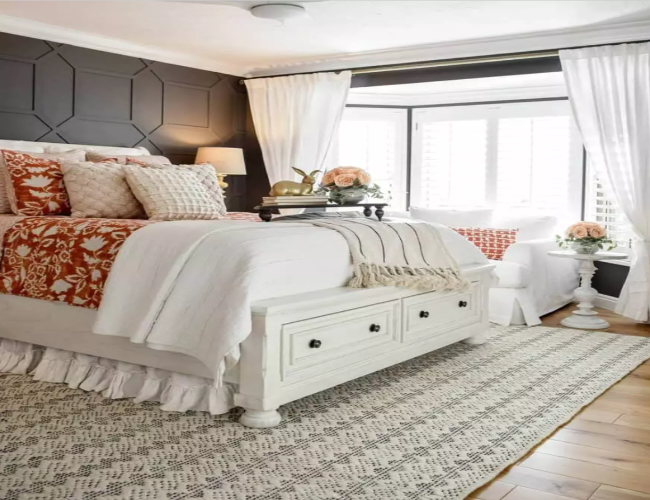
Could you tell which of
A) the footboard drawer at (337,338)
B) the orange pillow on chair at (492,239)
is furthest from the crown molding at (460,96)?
the footboard drawer at (337,338)

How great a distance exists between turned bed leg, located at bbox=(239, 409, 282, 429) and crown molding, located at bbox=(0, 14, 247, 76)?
11.2ft

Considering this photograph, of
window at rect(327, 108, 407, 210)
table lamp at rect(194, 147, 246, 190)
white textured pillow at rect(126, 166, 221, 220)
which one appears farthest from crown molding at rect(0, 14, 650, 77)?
white textured pillow at rect(126, 166, 221, 220)

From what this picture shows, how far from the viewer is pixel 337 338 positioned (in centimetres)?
307

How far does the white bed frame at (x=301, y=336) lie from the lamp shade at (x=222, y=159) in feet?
8.48

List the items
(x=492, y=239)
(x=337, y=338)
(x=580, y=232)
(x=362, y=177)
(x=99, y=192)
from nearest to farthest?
1. (x=337, y=338)
2. (x=99, y=192)
3. (x=362, y=177)
4. (x=580, y=232)
5. (x=492, y=239)

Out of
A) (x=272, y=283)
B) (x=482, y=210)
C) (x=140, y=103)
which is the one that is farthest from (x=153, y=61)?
(x=272, y=283)

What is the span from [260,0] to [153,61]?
5.80 feet

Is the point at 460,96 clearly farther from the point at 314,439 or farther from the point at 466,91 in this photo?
the point at 314,439

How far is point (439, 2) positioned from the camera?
432 cm

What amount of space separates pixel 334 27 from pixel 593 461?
11.6 ft

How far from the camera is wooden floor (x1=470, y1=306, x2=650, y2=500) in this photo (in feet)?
7.22

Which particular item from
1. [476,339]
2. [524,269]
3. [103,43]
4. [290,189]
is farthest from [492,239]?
[103,43]

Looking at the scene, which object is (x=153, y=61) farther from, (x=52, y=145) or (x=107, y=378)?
(x=107, y=378)

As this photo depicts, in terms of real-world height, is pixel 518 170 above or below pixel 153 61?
below
